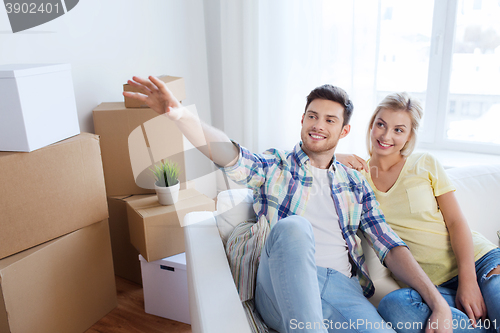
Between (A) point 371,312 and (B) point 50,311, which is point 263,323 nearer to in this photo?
(A) point 371,312

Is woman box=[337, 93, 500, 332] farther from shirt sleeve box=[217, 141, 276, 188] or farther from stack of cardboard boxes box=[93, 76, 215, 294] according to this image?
stack of cardboard boxes box=[93, 76, 215, 294]

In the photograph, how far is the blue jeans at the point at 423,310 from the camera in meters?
1.11

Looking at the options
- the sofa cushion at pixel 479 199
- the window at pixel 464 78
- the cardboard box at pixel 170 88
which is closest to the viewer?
the sofa cushion at pixel 479 199

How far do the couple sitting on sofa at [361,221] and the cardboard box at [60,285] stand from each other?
702 mm

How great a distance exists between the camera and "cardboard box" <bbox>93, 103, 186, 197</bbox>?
69.3 inches

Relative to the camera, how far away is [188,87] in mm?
2518

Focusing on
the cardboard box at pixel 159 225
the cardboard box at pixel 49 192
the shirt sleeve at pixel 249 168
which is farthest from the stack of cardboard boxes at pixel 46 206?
the shirt sleeve at pixel 249 168

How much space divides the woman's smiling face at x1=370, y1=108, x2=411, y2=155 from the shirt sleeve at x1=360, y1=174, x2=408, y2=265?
0.15 metres

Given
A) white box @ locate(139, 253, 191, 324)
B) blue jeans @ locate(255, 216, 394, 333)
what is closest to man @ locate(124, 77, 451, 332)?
blue jeans @ locate(255, 216, 394, 333)

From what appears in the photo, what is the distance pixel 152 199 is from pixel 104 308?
A: 528mm

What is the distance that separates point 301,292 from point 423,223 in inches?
24.9

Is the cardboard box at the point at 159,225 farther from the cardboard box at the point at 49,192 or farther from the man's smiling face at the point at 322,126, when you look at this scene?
the man's smiling face at the point at 322,126

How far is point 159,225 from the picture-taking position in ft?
5.39

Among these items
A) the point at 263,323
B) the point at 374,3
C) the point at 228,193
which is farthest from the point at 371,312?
the point at 374,3
